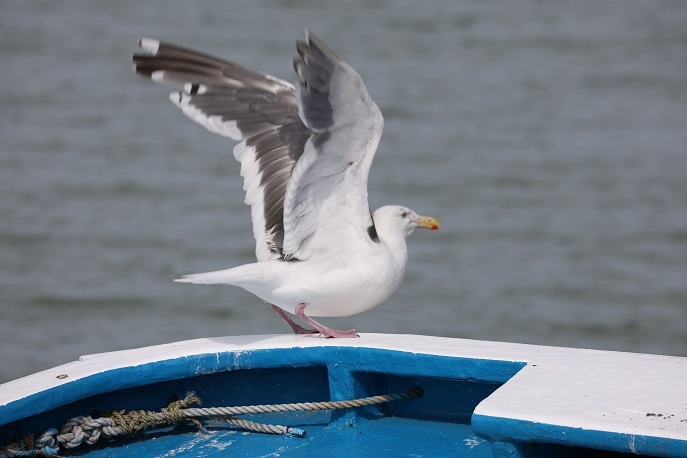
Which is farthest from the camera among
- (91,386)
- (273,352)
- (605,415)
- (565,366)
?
(273,352)

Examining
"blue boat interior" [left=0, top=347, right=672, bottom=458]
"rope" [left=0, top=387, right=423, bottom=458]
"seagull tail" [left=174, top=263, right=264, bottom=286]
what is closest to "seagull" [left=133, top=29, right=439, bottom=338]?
"seagull tail" [left=174, top=263, right=264, bottom=286]

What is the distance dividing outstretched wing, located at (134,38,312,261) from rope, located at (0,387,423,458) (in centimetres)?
111

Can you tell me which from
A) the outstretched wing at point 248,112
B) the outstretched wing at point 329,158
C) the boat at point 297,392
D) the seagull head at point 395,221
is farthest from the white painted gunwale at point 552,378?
the outstretched wing at point 248,112

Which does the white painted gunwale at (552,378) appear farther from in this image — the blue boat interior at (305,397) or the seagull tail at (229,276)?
the seagull tail at (229,276)

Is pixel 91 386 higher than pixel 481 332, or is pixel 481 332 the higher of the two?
pixel 91 386

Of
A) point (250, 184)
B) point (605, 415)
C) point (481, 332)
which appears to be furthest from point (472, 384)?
point (481, 332)

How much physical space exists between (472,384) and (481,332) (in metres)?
5.80

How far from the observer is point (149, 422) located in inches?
135

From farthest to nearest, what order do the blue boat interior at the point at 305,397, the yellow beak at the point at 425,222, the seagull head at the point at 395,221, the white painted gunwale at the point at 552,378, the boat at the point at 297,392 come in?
the yellow beak at the point at 425,222, the seagull head at the point at 395,221, the blue boat interior at the point at 305,397, the boat at the point at 297,392, the white painted gunwale at the point at 552,378

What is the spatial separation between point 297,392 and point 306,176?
2.71 ft

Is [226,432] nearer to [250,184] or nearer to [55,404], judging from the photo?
[55,404]

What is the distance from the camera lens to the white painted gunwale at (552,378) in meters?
2.61

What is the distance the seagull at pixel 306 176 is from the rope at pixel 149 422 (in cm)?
39

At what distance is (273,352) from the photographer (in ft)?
11.7
